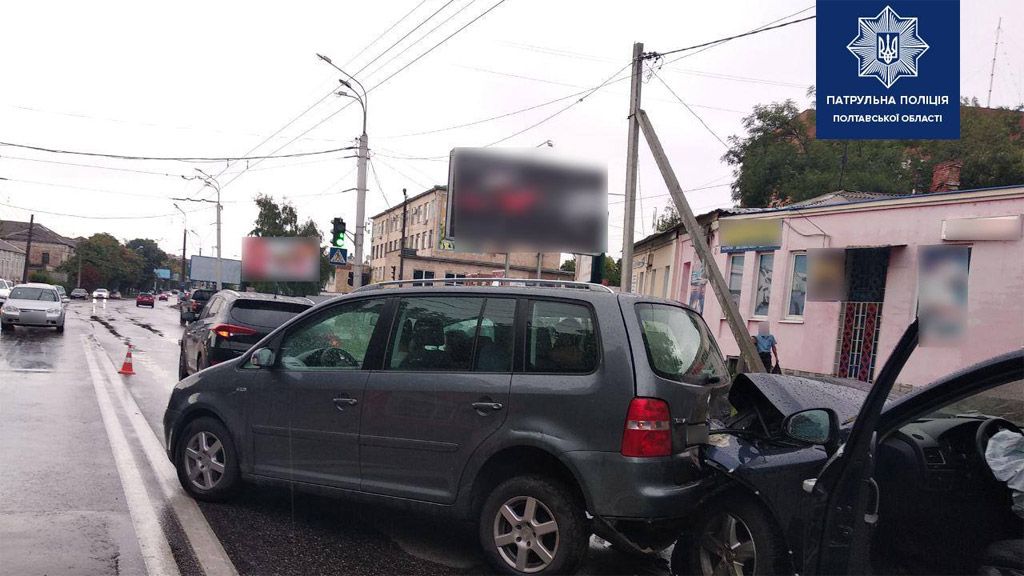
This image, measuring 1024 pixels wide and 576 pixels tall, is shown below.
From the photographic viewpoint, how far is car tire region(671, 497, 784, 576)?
3619mm

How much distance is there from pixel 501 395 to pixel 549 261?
182ft

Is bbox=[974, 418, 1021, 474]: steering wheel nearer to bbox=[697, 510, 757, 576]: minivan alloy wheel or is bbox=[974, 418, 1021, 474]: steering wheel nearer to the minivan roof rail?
bbox=[697, 510, 757, 576]: minivan alloy wheel

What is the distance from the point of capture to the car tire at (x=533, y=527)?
4.09 meters

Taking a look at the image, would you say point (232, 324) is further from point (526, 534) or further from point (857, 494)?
point (857, 494)

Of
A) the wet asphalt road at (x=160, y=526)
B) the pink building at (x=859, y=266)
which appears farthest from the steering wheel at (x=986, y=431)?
the pink building at (x=859, y=266)

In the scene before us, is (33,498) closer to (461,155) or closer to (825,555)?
(825,555)

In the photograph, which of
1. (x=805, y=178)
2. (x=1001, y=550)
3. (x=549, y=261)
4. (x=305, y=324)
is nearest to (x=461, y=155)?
(x=805, y=178)

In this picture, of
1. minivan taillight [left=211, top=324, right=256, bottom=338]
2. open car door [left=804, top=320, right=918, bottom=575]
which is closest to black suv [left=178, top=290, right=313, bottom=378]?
minivan taillight [left=211, top=324, right=256, bottom=338]

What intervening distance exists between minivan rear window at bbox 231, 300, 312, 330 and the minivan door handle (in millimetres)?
6277

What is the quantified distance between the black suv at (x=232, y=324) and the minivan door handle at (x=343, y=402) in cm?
601

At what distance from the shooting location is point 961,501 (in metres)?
2.86

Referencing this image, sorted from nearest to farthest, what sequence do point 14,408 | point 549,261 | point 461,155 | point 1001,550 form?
1. point 1001,550
2. point 14,408
3. point 461,155
4. point 549,261

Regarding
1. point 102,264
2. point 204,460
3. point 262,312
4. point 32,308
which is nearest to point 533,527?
point 204,460

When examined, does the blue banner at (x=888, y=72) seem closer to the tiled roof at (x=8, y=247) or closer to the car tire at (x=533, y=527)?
the car tire at (x=533, y=527)
